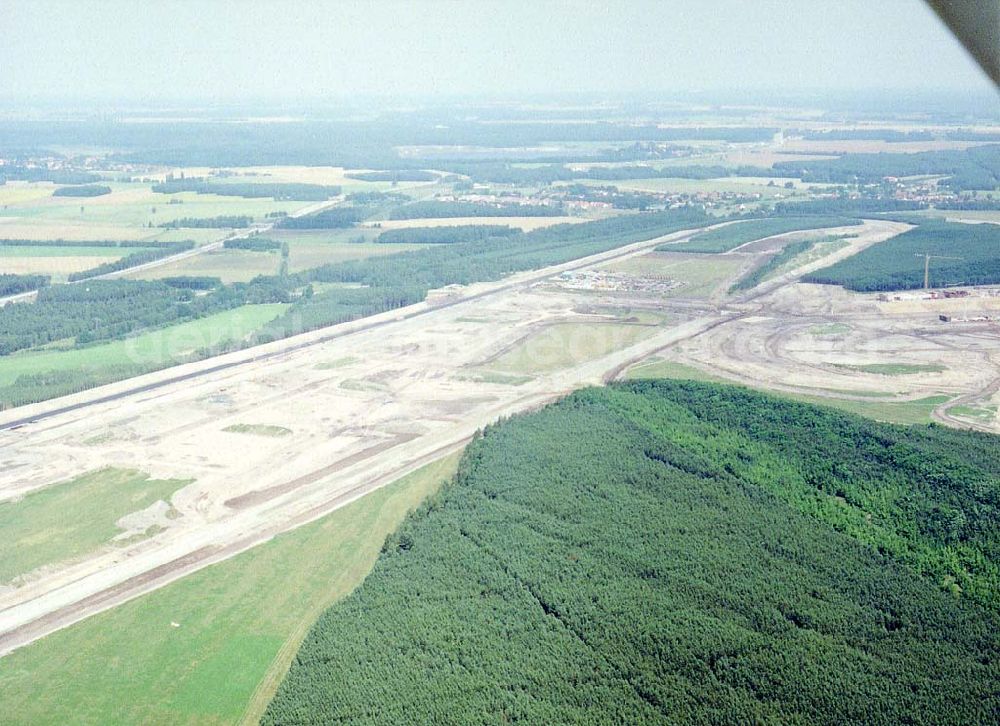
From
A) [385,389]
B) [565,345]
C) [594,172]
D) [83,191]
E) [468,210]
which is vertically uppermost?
[594,172]

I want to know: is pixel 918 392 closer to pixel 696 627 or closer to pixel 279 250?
pixel 696 627

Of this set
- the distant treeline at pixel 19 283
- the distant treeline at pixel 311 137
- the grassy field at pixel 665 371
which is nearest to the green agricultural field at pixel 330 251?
the distant treeline at pixel 19 283

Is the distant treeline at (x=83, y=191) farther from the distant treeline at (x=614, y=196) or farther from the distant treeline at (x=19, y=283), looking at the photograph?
the distant treeline at (x=614, y=196)

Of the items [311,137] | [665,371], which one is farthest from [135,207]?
[311,137]

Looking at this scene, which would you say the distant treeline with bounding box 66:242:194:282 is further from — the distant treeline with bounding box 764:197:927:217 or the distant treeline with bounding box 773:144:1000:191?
the distant treeline with bounding box 773:144:1000:191

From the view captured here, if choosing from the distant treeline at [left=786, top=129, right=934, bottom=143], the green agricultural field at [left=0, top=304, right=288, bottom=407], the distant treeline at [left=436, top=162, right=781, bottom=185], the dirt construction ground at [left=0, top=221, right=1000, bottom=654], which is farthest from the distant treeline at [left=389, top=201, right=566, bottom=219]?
the distant treeline at [left=786, top=129, right=934, bottom=143]

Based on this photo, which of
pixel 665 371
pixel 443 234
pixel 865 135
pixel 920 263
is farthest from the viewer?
pixel 865 135

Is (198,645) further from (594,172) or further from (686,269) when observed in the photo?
(594,172)
